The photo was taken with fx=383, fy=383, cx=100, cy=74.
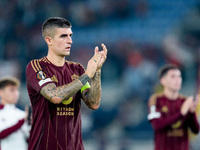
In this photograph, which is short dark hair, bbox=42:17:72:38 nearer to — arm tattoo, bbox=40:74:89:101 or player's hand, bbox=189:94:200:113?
arm tattoo, bbox=40:74:89:101

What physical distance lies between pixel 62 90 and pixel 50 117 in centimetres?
30

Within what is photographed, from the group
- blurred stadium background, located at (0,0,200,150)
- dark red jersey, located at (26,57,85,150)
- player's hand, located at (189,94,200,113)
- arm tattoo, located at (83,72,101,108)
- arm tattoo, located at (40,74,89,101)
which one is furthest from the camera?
blurred stadium background, located at (0,0,200,150)

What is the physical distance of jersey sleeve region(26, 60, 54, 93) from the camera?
3465 mm

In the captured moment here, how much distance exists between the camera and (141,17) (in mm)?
11703

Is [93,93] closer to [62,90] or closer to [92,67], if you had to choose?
[92,67]

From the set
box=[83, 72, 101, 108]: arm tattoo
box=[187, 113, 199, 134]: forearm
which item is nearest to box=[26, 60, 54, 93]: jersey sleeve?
box=[83, 72, 101, 108]: arm tattoo

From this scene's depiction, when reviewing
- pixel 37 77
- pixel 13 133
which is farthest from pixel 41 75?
pixel 13 133

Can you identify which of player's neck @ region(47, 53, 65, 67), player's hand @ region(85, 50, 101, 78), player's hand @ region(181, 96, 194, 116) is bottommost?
player's hand @ region(181, 96, 194, 116)

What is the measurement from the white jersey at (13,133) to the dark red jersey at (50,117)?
202 centimetres

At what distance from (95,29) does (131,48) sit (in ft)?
4.54

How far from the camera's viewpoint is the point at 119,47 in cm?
1135

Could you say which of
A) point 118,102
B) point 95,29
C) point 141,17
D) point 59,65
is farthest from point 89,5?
point 59,65

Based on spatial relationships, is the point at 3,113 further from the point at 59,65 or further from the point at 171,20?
the point at 171,20

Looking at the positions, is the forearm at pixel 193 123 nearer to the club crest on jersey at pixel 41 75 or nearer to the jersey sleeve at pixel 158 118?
the jersey sleeve at pixel 158 118
